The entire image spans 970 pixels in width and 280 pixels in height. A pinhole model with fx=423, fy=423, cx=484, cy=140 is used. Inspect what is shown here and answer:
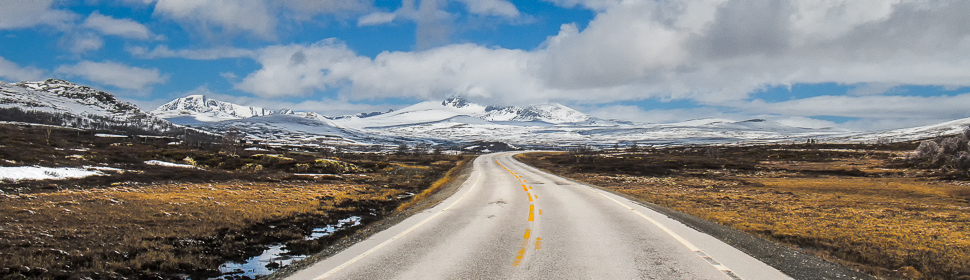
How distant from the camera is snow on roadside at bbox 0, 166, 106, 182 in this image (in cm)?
2225

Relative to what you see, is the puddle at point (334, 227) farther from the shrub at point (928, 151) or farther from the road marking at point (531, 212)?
the shrub at point (928, 151)

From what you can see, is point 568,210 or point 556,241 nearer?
point 556,241

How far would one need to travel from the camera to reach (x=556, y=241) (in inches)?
418

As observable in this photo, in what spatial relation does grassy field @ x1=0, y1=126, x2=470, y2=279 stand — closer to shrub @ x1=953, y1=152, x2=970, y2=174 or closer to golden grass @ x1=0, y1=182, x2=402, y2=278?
golden grass @ x1=0, y1=182, x2=402, y2=278

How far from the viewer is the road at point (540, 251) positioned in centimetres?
801

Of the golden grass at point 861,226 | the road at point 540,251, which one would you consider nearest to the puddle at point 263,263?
the road at point 540,251

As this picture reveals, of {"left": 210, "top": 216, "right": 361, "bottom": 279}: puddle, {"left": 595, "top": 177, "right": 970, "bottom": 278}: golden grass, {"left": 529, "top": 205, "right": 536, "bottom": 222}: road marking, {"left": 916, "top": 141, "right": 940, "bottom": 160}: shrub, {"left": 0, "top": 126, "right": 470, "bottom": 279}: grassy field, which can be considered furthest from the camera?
{"left": 916, "top": 141, "right": 940, "bottom": 160}: shrub

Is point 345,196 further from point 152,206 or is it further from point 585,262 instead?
point 585,262

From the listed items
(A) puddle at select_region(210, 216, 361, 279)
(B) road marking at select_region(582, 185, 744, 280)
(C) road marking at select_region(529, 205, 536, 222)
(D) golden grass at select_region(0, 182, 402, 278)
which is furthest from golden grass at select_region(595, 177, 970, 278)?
(D) golden grass at select_region(0, 182, 402, 278)

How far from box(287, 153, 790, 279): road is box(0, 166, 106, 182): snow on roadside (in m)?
23.3

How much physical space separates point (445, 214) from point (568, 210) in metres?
4.73

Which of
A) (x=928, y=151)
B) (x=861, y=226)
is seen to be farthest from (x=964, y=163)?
(x=861, y=226)

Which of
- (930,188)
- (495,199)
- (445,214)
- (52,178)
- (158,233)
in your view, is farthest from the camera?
(930,188)

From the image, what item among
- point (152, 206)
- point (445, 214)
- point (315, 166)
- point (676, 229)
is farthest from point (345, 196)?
point (315, 166)
